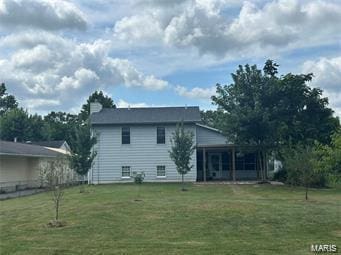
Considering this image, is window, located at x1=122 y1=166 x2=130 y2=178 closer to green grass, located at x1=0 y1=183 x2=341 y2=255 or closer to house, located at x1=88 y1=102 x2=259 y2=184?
house, located at x1=88 y1=102 x2=259 y2=184

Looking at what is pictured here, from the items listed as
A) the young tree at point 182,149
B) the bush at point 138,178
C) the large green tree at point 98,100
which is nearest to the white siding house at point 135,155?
the bush at point 138,178

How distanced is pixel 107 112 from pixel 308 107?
15.2 m

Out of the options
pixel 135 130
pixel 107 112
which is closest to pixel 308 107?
pixel 135 130

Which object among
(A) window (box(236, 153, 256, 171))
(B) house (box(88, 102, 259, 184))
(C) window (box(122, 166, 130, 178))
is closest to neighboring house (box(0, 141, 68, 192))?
(B) house (box(88, 102, 259, 184))

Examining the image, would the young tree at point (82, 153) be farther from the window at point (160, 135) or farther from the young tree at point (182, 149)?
the window at point (160, 135)

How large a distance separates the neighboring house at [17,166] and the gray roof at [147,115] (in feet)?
16.6

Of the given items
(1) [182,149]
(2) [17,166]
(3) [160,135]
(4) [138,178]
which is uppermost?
(3) [160,135]

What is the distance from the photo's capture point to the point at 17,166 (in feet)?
100

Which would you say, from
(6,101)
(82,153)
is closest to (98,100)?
(6,101)

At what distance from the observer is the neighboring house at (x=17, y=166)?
27.9 m

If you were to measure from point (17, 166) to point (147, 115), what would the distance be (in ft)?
33.4

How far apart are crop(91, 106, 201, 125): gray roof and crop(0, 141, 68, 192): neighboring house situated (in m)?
5.07

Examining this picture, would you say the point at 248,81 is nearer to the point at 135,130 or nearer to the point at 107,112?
the point at 135,130

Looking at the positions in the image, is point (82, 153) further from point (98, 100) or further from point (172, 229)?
point (98, 100)
